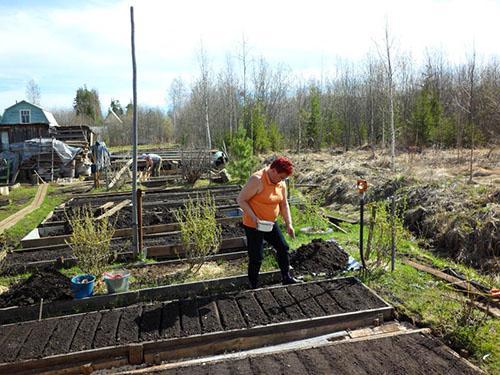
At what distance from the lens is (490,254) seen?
6391mm

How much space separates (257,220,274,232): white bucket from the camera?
4340mm

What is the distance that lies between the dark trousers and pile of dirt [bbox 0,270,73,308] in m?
2.19

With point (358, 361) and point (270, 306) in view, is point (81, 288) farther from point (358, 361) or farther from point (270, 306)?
point (358, 361)

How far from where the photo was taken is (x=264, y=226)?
4352mm

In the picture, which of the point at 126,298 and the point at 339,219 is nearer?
the point at 126,298

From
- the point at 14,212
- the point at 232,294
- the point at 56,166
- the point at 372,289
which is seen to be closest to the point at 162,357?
the point at 232,294

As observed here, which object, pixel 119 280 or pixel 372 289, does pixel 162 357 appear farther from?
pixel 372 289

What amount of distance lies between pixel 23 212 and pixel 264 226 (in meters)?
9.30

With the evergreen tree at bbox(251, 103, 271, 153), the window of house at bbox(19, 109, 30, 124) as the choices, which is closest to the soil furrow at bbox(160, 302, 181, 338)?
the evergreen tree at bbox(251, 103, 271, 153)

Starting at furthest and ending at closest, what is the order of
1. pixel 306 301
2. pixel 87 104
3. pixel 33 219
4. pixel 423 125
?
pixel 87 104 → pixel 423 125 → pixel 33 219 → pixel 306 301

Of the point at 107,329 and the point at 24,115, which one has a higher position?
the point at 24,115

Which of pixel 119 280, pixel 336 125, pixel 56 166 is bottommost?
pixel 119 280

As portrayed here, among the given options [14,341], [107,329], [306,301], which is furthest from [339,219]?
[14,341]

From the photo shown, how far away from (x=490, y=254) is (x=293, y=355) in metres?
4.72
